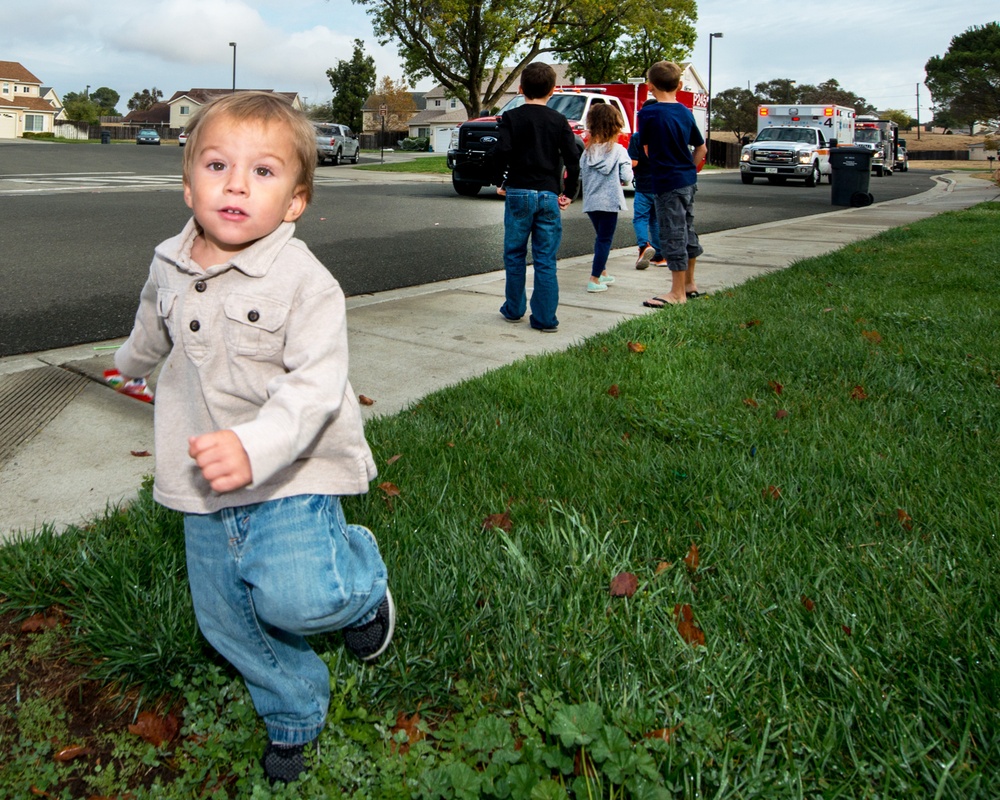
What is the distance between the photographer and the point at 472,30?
38938 millimetres

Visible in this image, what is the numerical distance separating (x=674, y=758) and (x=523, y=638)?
0.52 metres

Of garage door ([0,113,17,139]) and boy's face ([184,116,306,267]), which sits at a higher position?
garage door ([0,113,17,139])

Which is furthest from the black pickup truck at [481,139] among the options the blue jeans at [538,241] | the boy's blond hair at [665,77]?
the blue jeans at [538,241]

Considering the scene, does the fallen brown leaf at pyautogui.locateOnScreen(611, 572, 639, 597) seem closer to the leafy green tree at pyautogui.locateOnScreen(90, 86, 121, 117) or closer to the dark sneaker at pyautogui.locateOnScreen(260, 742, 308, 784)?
the dark sneaker at pyautogui.locateOnScreen(260, 742, 308, 784)

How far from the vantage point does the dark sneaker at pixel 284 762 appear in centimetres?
209

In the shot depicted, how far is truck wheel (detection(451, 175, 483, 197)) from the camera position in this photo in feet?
64.8

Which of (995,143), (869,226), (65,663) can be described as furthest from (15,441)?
(995,143)

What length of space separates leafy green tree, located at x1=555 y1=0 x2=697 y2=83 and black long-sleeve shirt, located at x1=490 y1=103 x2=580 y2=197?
36634mm

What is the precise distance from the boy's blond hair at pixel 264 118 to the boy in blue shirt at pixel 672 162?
5.04 m

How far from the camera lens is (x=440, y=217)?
A: 46.2 feet

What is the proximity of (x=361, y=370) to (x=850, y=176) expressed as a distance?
17.9 metres

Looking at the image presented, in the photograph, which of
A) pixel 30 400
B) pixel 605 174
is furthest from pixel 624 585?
pixel 605 174

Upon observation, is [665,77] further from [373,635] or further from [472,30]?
[472,30]

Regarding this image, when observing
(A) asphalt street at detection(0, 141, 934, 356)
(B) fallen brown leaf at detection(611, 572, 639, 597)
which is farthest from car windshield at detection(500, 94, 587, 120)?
(B) fallen brown leaf at detection(611, 572, 639, 597)
